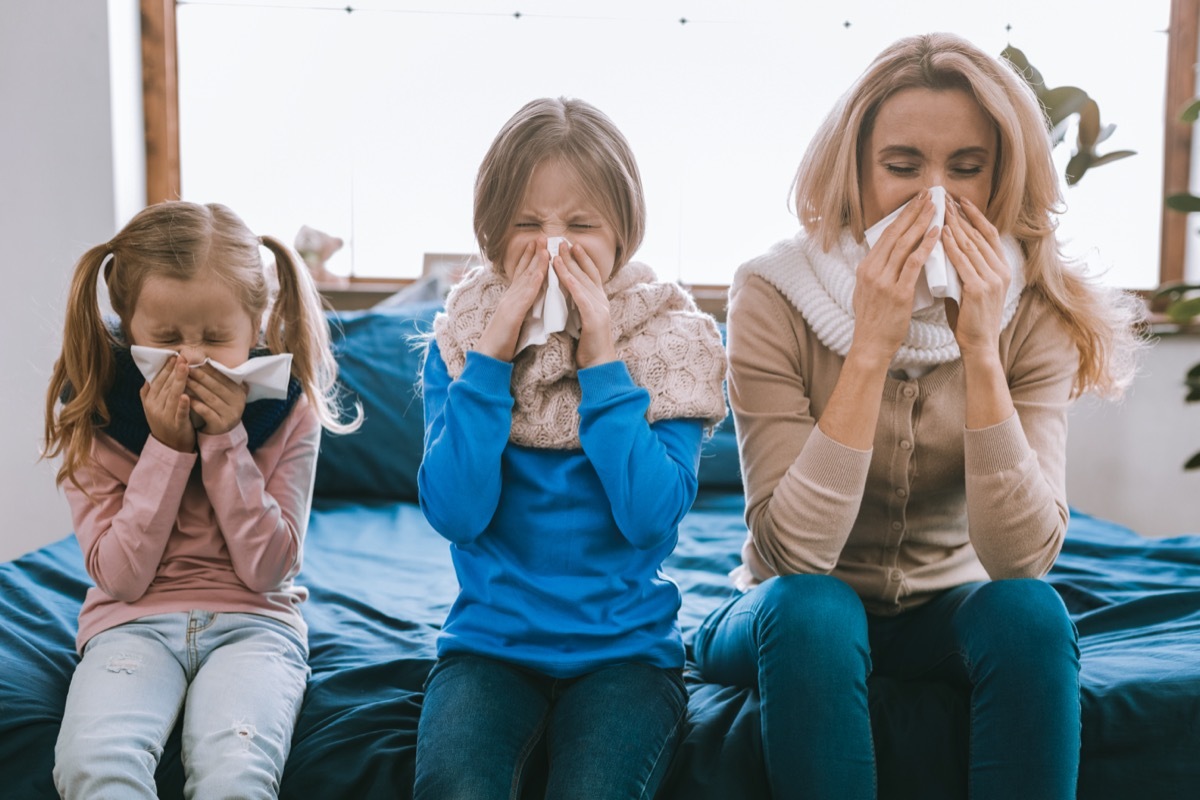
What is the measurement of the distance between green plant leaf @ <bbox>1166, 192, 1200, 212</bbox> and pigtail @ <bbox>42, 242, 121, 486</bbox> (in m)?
1.94

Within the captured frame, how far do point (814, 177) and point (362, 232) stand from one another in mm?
1757

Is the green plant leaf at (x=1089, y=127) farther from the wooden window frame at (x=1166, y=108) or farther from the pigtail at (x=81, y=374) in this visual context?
the pigtail at (x=81, y=374)

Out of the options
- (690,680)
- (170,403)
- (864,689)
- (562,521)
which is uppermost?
(170,403)

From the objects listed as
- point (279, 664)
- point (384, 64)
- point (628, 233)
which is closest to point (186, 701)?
point (279, 664)

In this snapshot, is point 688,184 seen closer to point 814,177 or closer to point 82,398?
point 814,177

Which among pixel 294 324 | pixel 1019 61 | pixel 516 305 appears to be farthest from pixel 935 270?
pixel 1019 61

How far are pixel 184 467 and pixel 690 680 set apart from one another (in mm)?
674

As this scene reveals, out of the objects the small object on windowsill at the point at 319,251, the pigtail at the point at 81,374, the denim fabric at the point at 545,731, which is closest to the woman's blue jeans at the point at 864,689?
the denim fabric at the point at 545,731

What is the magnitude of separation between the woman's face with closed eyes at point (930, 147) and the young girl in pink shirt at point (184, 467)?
2.48 ft

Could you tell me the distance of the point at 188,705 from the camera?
107 cm

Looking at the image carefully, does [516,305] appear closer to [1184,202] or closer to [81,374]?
[81,374]

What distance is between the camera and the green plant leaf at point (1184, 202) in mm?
1979

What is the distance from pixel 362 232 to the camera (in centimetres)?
270

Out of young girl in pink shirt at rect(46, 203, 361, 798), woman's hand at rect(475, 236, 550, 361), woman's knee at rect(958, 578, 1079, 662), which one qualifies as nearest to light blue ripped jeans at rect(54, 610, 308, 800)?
young girl in pink shirt at rect(46, 203, 361, 798)
